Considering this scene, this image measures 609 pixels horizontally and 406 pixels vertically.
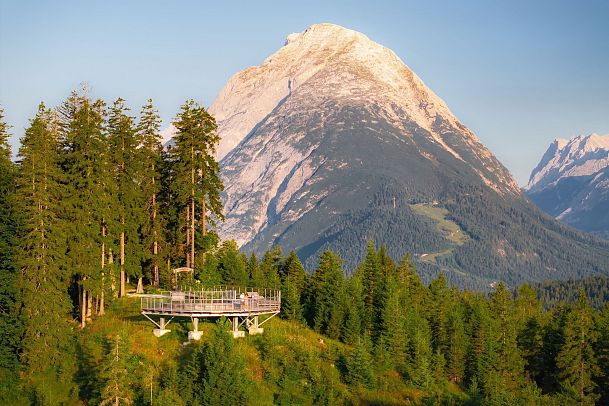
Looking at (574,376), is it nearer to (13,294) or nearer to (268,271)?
(268,271)

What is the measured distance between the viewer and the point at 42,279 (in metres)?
77.1

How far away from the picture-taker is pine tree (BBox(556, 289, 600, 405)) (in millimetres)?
98438

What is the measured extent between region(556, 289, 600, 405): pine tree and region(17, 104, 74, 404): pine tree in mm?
52646

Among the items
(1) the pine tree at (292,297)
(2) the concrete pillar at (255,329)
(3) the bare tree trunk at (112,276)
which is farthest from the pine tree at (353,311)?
(3) the bare tree trunk at (112,276)

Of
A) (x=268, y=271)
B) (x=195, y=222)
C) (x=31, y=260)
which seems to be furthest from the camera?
(x=268, y=271)

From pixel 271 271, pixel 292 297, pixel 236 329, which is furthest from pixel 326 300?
pixel 236 329

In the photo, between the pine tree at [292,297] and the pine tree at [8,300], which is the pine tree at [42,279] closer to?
the pine tree at [8,300]

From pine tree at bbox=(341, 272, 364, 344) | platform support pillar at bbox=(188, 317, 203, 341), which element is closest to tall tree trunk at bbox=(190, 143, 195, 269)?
pine tree at bbox=(341, 272, 364, 344)

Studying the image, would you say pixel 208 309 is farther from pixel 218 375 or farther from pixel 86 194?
pixel 86 194

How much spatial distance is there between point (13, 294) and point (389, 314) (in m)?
35.9

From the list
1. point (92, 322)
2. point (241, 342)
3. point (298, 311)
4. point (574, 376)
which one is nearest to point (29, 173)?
point (92, 322)

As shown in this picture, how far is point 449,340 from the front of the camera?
9969 cm

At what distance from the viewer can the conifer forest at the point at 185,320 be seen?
7512cm

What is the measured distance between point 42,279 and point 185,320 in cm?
1299
